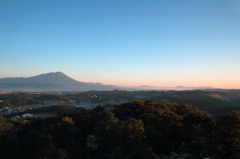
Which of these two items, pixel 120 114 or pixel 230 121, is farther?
pixel 120 114

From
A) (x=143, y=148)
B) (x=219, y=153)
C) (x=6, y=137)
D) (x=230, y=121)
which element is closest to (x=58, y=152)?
(x=143, y=148)

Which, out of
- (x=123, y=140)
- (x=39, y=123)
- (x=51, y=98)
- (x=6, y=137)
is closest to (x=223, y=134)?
(x=123, y=140)

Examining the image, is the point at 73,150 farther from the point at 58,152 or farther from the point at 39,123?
the point at 39,123

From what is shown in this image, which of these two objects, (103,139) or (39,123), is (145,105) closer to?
(103,139)

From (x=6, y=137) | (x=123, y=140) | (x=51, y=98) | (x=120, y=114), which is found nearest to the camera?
(x=123, y=140)

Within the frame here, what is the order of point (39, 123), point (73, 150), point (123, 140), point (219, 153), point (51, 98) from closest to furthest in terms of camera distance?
1. point (219, 153)
2. point (123, 140)
3. point (73, 150)
4. point (39, 123)
5. point (51, 98)

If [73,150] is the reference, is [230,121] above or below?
above

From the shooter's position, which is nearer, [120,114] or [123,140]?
[123,140]

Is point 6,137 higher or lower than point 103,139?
lower

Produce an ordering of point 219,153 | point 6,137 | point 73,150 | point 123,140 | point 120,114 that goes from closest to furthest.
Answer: point 219,153 → point 123,140 → point 73,150 → point 6,137 → point 120,114
